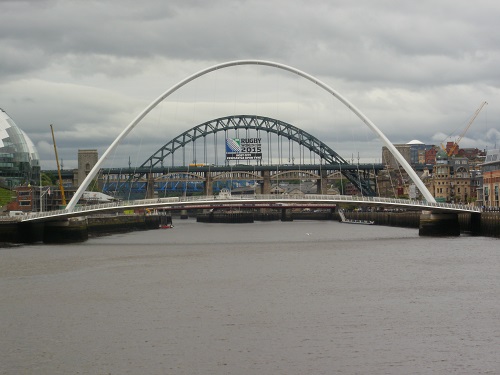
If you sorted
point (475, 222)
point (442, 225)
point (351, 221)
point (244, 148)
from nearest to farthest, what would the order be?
point (442, 225), point (475, 222), point (244, 148), point (351, 221)

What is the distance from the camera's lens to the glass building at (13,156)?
12675 centimetres

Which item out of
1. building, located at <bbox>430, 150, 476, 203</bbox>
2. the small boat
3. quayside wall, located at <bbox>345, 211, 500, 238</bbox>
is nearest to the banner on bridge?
the small boat

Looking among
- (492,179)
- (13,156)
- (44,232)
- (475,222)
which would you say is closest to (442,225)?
(475,222)

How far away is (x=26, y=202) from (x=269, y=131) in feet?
208

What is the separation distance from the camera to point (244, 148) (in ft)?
498

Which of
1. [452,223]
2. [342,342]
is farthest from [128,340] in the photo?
[452,223]

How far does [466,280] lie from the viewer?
44000mm

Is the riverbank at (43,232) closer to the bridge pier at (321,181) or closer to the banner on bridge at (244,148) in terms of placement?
the bridge pier at (321,181)

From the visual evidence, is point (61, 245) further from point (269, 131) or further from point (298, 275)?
point (269, 131)

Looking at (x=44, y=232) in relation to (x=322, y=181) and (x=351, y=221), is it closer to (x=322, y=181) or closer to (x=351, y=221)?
(x=322, y=181)

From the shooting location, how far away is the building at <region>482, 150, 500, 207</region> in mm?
113562

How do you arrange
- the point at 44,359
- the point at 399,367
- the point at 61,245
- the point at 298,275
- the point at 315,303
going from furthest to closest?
1. the point at 61,245
2. the point at 298,275
3. the point at 315,303
4. the point at 44,359
5. the point at 399,367

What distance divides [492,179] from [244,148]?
48.4m

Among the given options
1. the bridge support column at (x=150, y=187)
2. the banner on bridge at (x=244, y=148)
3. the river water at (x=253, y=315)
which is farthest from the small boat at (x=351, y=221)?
the river water at (x=253, y=315)
